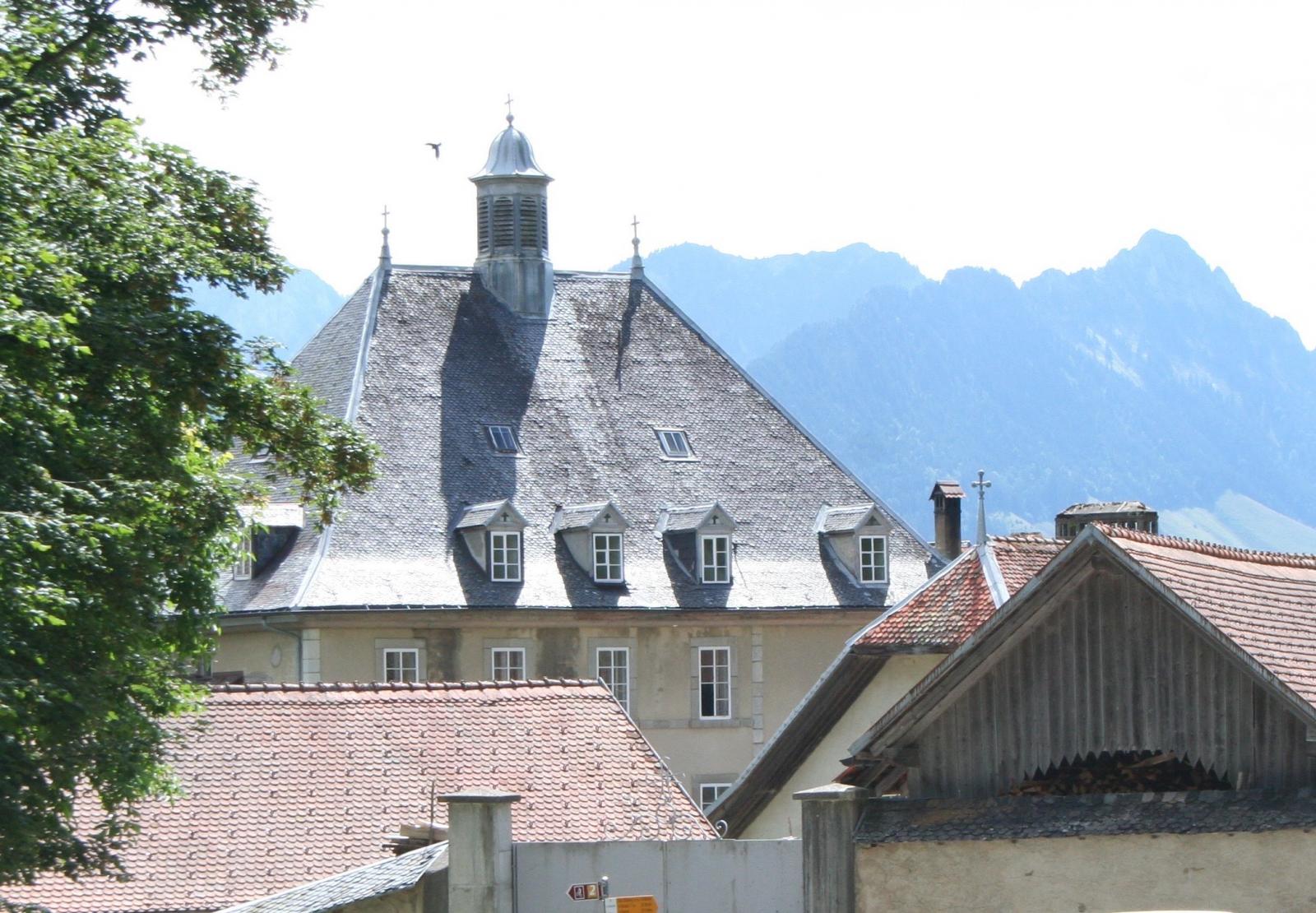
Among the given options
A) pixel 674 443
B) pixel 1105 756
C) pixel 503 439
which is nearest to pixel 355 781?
pixel 1105 756

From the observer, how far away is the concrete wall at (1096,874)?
18.2 meters

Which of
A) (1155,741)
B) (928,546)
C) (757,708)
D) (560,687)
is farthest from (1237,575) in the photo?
(928,546)

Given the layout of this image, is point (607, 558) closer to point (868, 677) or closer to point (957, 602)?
point (868, 677)

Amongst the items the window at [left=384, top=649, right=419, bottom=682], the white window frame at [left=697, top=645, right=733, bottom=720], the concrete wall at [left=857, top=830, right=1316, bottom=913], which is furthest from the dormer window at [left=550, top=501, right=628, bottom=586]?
the concrete wall at [left=857, top=830, right=1316, bottom=913]

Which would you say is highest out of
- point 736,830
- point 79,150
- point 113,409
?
point 79,150

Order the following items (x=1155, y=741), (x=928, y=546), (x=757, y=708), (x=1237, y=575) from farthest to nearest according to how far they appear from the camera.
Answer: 1. (x=928, y=546)
2. (x=757, y=708)
3. (x=1237, y=575)
4. (x=1155, y=741)

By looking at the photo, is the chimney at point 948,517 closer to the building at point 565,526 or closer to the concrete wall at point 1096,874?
the building at point 565,526

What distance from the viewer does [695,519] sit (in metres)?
50.5

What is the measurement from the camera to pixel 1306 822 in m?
18.1

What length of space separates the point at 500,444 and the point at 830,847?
103 ft

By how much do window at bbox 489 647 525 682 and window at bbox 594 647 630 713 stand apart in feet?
4.88

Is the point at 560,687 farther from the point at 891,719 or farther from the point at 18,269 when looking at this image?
the point at 18,269

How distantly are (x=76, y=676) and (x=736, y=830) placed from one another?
11.3 meters

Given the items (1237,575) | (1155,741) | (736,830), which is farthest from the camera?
(736,830)
